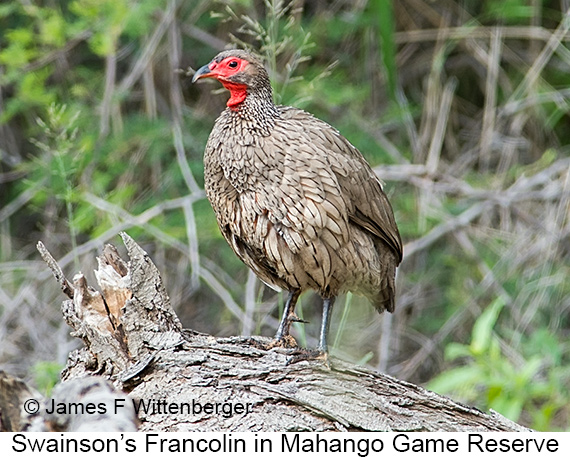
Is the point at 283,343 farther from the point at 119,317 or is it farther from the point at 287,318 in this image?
the point at 119,317

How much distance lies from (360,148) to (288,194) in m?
2.68

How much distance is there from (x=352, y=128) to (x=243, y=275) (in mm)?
1337

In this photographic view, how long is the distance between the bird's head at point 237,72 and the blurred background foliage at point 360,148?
64.3 inches

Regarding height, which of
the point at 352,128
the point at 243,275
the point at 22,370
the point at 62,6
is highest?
the point at 62,6

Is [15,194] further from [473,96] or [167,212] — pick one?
[473,96]

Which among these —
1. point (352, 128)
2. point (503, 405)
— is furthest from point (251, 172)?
point (352, 128)

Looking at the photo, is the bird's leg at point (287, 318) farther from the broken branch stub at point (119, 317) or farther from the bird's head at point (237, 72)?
the bird's head at point (237, 72)

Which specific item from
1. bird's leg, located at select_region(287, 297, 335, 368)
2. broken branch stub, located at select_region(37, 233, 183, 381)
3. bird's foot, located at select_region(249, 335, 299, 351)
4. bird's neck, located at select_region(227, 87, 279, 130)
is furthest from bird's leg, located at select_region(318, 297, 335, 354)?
bird's neck, located at select_region(227, 87, 279, 130)

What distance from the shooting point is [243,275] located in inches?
236

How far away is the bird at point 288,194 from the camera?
3354 millimetres

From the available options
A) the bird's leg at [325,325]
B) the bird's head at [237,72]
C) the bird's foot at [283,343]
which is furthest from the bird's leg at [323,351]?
the bird's head at [237,72]

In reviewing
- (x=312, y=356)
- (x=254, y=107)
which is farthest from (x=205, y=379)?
(x=254, y=107)

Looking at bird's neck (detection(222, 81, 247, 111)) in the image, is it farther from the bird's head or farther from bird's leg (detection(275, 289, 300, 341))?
bird's leg (detection(275, 289, 300, 341))

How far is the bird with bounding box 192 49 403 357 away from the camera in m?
3.35
